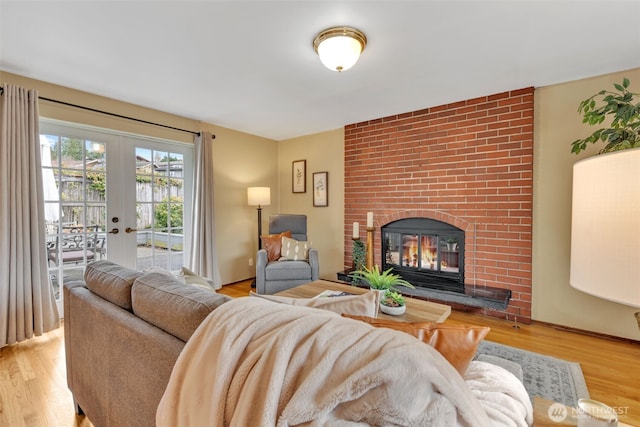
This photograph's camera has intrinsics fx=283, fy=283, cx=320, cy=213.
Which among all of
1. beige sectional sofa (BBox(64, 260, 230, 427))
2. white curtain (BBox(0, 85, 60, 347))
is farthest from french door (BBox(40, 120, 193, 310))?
beige sectional sofa (BBox(64, 260, 230, 427))

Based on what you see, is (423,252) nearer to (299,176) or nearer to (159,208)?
(299,176)

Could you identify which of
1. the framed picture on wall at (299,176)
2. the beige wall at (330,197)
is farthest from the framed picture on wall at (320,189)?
the framed picture on wall at (299,176)

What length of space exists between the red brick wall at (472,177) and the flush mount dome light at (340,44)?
1.69 m

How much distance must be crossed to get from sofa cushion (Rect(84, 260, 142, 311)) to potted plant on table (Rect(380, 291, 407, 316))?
1.42 meters

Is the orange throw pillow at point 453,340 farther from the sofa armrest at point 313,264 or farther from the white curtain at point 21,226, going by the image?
the white curtain at point 21,226

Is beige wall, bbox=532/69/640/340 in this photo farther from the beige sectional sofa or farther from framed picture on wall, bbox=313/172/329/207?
the beige sectional sofa

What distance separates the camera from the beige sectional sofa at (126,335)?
0.91 m

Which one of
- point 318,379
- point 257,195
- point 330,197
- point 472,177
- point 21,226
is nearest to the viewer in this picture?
point 318,379

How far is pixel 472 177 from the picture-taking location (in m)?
2.97

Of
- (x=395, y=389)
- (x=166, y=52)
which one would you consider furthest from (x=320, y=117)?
(x=395, y=389)

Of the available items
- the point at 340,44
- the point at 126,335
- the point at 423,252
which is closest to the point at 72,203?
the point at 126,335

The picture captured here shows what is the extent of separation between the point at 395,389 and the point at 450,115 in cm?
318

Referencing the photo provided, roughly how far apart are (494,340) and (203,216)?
10.8ft

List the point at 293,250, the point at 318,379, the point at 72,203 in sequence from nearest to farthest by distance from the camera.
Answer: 1. the point at 318,379
2. the point at 72,203
3. the point at 293,250
